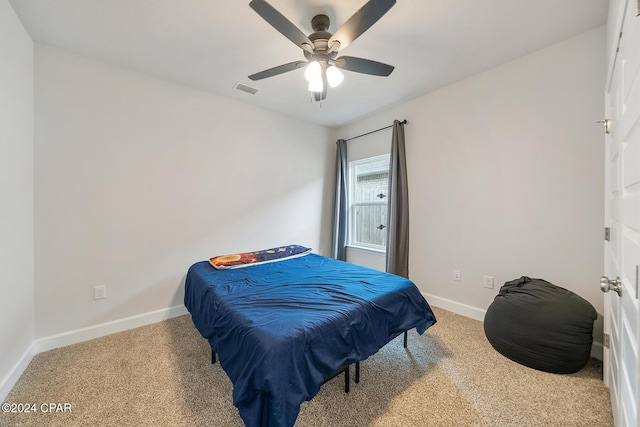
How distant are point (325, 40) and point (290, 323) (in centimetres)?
172

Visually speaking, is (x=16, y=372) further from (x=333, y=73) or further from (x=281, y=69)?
(x=333, y=73)

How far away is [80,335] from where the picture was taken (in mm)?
2184

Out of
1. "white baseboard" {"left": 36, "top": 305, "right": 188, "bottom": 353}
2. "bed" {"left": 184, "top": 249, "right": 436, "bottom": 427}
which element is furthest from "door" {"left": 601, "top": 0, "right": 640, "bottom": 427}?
"white baseboard" {"left": 36, "top": 305, "right": 188, "bottom": 353}

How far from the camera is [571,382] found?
164 centimetres

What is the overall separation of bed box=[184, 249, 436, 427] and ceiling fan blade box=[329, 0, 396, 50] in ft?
5.38

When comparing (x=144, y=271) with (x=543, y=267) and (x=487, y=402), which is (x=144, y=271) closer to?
(x=487, y=402)

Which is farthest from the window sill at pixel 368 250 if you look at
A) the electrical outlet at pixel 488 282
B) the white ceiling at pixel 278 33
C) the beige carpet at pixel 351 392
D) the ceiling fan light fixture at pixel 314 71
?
the ceiling fan light fixture at pixel 314 71

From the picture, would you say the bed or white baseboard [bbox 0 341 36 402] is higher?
the bed

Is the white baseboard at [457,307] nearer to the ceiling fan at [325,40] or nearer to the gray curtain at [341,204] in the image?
the gray curtain at [341,204]

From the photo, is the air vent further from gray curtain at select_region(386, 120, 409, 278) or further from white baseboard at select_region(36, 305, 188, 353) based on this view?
white baseboard at select_region(36, 305, 188, 353)

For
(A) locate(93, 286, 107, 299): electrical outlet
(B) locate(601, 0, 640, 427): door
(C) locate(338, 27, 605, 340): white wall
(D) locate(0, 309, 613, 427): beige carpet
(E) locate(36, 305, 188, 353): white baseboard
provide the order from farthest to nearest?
1. (A) locate(93, 286, 107, 299): electrical outlet
2. (E) locate(36, 305, 188, 353): white baseboard
3. (C) locate(338, 27, 605, 340): white wall
4. (D) locate(0, 309, 613, 427): beige carpet
5. (B) locate(601, 0, 640, 427): door

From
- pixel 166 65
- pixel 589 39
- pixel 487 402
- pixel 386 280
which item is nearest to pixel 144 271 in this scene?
pixel 166 65

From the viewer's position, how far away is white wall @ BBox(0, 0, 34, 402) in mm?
1573

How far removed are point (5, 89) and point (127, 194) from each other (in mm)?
1024
